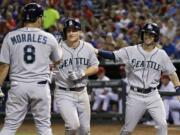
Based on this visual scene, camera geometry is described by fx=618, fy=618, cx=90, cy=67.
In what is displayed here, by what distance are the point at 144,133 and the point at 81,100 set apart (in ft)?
13.9

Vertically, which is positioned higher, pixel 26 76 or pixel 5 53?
pixel 5 53

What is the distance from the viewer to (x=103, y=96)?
1449 centimetres

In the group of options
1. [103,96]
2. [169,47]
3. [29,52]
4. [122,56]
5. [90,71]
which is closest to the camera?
[29,52]

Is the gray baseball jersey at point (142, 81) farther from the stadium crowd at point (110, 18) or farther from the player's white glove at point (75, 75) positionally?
the stadium crowd at point (110, 18)

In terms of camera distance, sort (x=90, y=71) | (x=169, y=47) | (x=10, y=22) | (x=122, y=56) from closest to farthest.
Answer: (x=90, y=71) → (x=122, y=56) → (x=169, y=47) → (x=10, y=22)

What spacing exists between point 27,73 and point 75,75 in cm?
131

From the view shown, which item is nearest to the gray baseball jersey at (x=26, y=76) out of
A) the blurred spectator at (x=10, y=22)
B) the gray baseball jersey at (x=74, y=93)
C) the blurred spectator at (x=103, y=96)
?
the gray baseball jersey at (x=74, y=93)

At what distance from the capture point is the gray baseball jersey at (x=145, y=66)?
28.9 feet

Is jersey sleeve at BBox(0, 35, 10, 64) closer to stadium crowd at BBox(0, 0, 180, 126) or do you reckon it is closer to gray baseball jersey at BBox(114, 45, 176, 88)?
gray baseball jersey at BBox(114, 45, 176, 88)

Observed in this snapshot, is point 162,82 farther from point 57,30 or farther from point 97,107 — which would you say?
point 57,30

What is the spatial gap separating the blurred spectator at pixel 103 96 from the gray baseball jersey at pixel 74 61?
18.1 ft

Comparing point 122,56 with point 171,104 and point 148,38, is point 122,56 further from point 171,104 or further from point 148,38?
point 171,104

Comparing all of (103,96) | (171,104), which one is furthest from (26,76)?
(103,96)

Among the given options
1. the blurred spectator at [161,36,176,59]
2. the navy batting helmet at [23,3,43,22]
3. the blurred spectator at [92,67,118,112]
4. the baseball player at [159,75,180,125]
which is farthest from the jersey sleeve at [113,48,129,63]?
the blurred spectator at [161,36,176,59]
